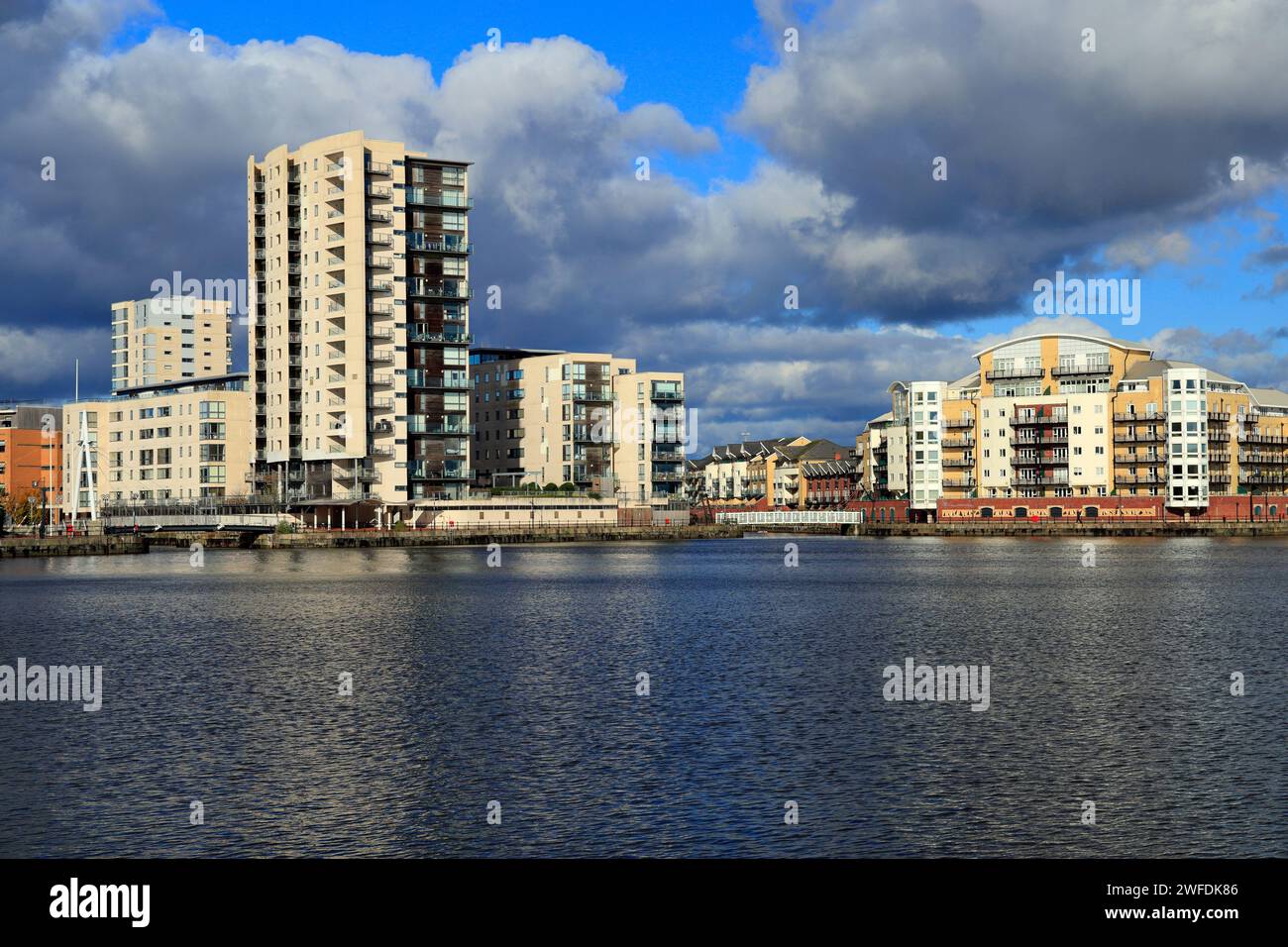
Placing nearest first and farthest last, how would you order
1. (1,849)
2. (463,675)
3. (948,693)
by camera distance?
1. (1,849)
2. (948,693)
3. (463,675)

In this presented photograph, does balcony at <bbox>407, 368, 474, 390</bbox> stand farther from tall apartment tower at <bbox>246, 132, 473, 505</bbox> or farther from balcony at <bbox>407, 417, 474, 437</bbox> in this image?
balcony at <bbox>407, 417, 474, 437</bbox>

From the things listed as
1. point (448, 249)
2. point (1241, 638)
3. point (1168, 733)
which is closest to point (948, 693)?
point (1168, 733)

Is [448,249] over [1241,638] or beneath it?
over

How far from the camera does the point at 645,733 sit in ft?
106

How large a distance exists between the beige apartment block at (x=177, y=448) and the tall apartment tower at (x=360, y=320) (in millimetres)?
10329

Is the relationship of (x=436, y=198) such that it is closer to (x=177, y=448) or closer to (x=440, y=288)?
(x=440, y=288)

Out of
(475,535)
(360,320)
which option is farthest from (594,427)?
(360,320)

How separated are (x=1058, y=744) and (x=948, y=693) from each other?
8.00 metres

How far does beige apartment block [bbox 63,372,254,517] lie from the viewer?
180 meters

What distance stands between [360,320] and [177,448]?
42768 mm

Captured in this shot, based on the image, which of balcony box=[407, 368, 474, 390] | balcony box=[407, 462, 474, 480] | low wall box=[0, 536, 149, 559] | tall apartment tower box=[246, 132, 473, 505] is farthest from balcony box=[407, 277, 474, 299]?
low wall box=[0, 536, 149, 559]
